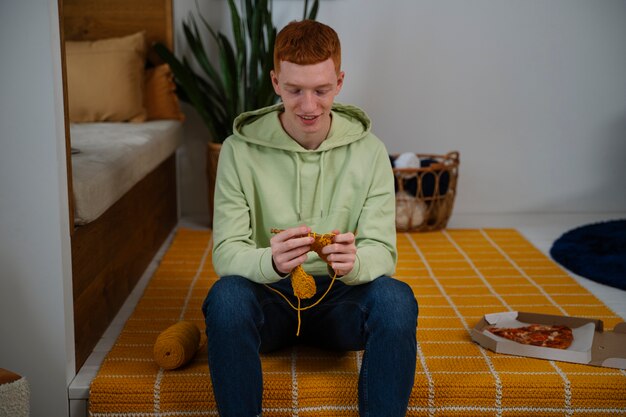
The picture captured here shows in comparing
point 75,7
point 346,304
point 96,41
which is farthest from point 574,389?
point 75,7

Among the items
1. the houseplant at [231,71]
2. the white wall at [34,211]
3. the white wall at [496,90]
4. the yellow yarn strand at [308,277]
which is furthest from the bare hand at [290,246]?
the white wall at [496,90]

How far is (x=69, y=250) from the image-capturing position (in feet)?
6.36

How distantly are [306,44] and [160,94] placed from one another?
1.81 meters

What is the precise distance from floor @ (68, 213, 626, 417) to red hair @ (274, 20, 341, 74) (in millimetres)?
913

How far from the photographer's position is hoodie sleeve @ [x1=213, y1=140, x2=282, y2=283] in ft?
5.90

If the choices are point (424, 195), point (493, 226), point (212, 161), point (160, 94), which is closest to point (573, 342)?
point (424, 195)

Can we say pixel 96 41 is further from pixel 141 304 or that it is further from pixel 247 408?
pixel 247 408

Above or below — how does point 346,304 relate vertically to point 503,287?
above

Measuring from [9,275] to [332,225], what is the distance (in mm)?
766

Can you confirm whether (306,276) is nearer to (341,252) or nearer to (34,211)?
(341,252)

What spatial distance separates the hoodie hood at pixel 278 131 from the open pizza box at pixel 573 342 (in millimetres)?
664

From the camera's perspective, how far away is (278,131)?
201 centimetres

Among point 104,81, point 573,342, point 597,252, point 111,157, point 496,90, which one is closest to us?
point 573,342

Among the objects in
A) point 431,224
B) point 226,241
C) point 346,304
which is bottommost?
point 431,224
